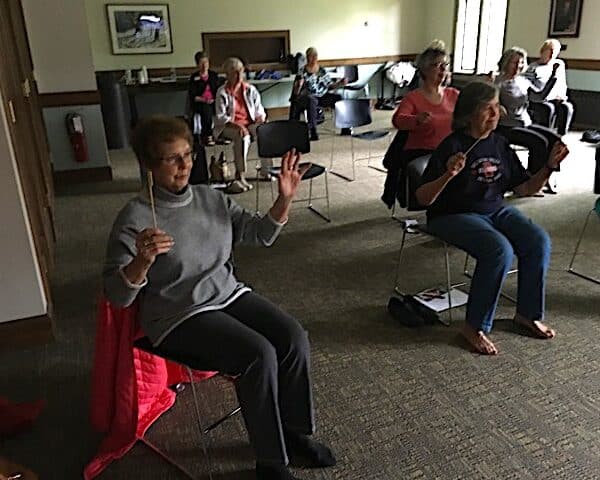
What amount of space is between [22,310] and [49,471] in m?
0.93

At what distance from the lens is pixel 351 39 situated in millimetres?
9492

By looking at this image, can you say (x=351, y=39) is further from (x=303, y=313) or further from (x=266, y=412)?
(x=266, y=412)

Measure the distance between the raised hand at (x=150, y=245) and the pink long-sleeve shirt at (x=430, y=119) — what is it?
232cm

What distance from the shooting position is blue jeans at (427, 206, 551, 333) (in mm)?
2424

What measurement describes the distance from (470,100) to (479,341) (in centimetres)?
107

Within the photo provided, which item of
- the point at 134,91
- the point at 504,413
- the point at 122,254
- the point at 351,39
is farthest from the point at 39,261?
the point at 351,39

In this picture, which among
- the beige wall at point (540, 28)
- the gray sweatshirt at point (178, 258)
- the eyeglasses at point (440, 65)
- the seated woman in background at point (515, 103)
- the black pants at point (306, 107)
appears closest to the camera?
the gray sweatshirt at point (178, 258)

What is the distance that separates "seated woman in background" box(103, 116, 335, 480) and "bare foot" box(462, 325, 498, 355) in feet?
3.31

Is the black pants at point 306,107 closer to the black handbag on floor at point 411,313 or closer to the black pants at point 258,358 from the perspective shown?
the black handbag on floor at point 411,313

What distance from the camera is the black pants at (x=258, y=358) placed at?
64.2 inches

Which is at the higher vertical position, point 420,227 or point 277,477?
point 420,227

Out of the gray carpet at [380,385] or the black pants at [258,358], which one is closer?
the black pants at [258,358]

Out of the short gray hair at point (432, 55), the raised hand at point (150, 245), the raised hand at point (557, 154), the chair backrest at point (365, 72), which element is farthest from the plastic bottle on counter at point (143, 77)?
the raised hand at point (150, 245)

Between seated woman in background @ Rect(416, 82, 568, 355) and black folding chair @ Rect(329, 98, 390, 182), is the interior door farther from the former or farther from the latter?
black folding chair @ Rect(329, 98, 390, 182)
